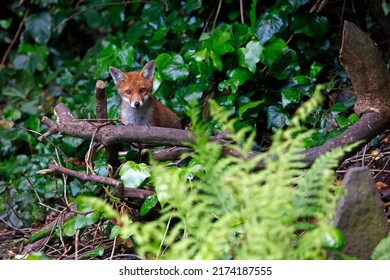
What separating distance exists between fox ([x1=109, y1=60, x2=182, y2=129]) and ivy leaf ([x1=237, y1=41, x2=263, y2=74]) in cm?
107

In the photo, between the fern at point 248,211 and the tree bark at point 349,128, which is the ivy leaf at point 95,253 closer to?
the tree bark at point 349,128

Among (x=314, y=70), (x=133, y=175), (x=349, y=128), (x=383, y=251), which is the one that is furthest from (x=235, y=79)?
(x=383, y=251)

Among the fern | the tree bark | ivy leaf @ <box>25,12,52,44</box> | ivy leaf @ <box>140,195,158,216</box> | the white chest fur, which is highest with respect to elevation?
the fern

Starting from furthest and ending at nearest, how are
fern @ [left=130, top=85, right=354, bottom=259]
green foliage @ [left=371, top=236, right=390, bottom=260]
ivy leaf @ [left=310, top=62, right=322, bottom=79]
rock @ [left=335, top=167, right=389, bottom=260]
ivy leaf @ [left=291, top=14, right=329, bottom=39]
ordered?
ivy leaf @ [left=291, top=14, right=329, bottom=39], ivy leaf @ [left=310, top=62, right=322, bottom=79], rock @ [left=335, top=167, right=389, bottom=260], green foliage @ [left=371, top=236, right=390, bottom=260], fern @ [left=130, top=85, right=354, bottom=259]

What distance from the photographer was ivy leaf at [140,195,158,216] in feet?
18.8

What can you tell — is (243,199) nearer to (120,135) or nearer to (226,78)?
(120,135)

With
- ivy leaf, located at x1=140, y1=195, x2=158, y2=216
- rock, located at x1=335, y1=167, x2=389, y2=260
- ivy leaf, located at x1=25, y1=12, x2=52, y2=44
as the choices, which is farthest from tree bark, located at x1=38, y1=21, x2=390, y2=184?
ivy leaf, located at x1=25, y1=12, x2=52, y2=44

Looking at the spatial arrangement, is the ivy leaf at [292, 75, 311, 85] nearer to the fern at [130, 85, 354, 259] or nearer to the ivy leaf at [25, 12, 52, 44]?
the fern at [130, 85, 354, 259]

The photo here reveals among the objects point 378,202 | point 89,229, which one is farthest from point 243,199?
point 89,229

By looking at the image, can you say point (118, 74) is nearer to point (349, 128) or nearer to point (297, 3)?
point (297, 3)

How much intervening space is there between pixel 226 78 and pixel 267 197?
4589 mm

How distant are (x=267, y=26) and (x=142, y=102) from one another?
1861mm

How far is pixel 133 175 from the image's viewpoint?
5.68 m

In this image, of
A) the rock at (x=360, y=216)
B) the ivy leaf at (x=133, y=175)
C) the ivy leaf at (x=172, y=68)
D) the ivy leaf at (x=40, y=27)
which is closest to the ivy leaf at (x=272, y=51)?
the ivy leaf at (x=172, y=68)
